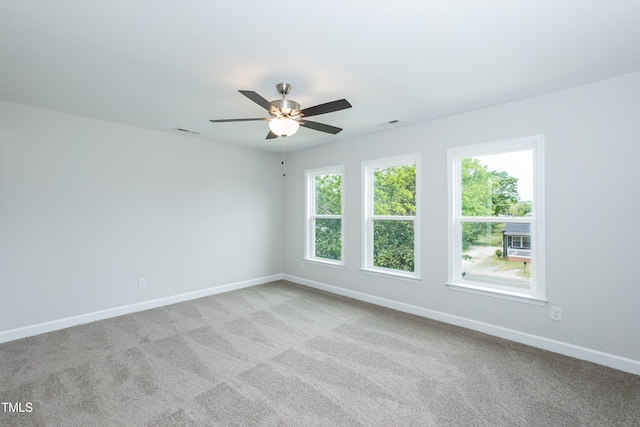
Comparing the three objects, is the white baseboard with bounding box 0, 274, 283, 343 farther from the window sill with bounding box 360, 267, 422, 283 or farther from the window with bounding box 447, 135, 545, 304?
the window with bounding box 447, 135, 545, 304

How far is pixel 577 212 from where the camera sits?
269 centimetres

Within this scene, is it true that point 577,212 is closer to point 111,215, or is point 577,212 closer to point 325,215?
point 325,215

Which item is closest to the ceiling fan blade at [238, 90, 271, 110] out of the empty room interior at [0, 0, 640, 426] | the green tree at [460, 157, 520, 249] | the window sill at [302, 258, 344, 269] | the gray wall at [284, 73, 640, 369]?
the empty room interior at [0, 0, 640, 426]

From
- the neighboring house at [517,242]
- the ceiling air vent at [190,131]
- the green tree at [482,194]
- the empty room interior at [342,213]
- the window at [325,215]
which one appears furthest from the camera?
the window at [325,215]

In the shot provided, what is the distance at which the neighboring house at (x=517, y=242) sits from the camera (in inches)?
120

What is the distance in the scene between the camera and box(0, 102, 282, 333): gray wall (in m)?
3.14

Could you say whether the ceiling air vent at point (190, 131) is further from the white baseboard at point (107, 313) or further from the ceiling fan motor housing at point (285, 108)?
the white baseboard at point (107, 313)

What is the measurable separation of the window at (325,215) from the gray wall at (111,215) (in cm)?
97

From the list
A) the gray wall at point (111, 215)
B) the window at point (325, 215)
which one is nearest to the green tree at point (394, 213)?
the window at point (325, 215)

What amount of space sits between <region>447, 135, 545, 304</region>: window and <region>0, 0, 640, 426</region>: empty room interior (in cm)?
2

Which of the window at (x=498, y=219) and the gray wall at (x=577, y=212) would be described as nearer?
the gray wall at (x=577, y=212)

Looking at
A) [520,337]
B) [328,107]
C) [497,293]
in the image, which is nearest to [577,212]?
[497,293]

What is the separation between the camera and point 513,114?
3027 millimetres

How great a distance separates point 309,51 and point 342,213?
2.84m
